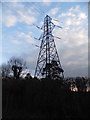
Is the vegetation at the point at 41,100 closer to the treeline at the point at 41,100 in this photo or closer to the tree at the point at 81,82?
the treeline at the point at 41,100

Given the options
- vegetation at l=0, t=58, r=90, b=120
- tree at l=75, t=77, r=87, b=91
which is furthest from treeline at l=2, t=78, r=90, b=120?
tree at l=75, t=77, r=87, b=91

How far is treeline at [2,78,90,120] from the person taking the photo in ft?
49.3

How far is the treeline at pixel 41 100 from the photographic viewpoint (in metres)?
15.0

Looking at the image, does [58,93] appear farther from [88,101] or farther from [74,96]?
[88,101]

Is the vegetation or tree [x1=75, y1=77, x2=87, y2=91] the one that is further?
tree [x1=75, y1=77, x2=87, y2=91]

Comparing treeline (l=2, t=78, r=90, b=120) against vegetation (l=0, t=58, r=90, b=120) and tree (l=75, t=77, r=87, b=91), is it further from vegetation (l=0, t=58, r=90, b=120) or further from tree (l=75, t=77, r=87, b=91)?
tree (l=75, t=77, r=87, b=91)

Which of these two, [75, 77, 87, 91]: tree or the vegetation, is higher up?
[75, 77, 87, 91]: tree

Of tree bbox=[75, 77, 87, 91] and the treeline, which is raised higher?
tree bbox=[75, 77, 87, 91]

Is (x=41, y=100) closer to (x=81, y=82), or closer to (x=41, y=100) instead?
(x=41, y=100)

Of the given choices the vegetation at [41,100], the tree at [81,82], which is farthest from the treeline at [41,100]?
the tree at [81,82]

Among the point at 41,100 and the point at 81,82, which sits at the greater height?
the point at 81,82

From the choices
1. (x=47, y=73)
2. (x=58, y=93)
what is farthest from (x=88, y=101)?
(x=47, y=73)

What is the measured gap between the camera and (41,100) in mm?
15719

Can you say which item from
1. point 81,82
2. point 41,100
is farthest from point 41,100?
point 81,82
